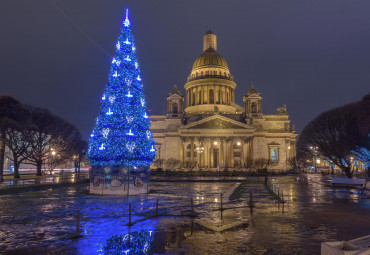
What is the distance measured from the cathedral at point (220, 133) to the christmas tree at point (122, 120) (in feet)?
140

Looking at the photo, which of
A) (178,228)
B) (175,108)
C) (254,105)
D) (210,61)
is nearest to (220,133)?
(254,105)

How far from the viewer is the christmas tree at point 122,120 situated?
79.8 feet

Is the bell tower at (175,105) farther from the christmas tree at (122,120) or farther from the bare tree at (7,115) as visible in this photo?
the christmas tree at (122,120)

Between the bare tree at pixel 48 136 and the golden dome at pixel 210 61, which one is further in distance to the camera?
the golden dome at pixel 210 61

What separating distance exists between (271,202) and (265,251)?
11585mm

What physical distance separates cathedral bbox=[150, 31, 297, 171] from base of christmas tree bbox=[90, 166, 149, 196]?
137 ft

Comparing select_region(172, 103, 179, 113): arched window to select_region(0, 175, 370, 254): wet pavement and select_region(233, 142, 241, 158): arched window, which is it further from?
select_region(0, 175, 370, 254): wet pavement

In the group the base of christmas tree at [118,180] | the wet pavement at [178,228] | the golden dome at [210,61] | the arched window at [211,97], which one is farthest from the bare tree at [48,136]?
the golden dome at [210,61]

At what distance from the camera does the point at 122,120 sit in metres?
24.3

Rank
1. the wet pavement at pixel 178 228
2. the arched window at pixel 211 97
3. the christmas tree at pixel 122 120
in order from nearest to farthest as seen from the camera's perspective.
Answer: the wet pavement at pixel 178 228
the christmas tree at pixel 122 120
the arched window at pixel 211 97

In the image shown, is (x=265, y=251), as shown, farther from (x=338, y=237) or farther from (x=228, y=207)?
(x=228, y=207)

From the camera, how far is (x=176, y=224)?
13539mm

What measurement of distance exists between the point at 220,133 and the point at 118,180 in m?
52.9

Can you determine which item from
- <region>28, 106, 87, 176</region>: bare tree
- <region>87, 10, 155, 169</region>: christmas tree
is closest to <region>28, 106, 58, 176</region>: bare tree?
<region>28, 106, 87, 176</region>: bare tree
